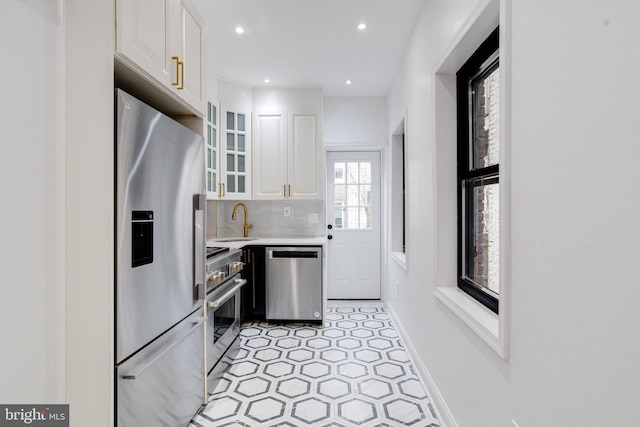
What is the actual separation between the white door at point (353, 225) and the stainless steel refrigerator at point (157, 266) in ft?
8.55

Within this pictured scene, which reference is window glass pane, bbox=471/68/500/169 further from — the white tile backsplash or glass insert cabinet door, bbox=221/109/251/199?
glass insert cabinet door, bbox=221/109/251/199

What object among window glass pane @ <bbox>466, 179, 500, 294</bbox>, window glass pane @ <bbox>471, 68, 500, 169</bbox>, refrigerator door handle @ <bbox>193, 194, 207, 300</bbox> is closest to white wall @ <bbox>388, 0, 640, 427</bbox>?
window glass pane @ <bbox>466, 179, 500, 294</bbox>

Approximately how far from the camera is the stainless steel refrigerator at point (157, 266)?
1.14m

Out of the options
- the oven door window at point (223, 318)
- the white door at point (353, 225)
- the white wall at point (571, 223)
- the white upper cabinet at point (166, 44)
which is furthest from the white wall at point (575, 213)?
the white door at point (353, 225)

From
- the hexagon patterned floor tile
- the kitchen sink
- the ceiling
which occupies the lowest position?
the hexagon patterned floor tile

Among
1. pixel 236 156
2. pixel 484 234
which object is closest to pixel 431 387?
pixel 484 234

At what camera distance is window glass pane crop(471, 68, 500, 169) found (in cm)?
155

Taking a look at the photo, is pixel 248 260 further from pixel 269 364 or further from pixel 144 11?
pixel 144 11

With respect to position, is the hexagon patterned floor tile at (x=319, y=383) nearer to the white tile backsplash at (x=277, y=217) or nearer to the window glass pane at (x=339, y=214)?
the white tile backsplash at (x=277, y=217)

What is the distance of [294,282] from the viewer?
3408 mm

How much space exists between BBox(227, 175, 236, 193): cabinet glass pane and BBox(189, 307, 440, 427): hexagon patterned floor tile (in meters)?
1.54
